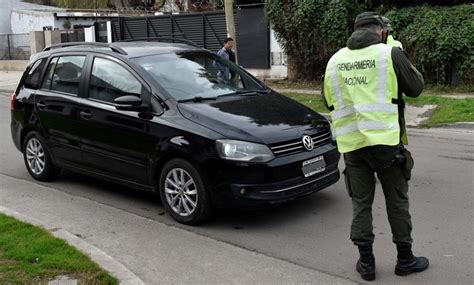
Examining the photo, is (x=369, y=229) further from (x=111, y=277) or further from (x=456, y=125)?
(x=456, y=125)

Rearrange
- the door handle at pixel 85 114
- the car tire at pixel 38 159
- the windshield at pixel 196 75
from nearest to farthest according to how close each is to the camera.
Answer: the windshield at pixel 196 75, the door handle at pixel 85 114, the car tire at pixel 38 159

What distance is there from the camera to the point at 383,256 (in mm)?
4508

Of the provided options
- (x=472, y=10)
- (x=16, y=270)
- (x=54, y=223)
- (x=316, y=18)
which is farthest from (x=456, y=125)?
(x=16, y=270)

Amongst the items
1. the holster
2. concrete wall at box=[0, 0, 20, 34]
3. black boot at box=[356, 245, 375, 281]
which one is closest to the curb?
black boot at box=[356, 245, 375, 281]

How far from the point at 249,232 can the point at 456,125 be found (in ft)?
21.5

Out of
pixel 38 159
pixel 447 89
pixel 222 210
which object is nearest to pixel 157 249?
pixel 222 210

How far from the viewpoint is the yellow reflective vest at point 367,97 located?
3854 mm

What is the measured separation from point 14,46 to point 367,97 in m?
30.1

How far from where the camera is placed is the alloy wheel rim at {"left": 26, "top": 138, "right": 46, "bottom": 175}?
23.3ft

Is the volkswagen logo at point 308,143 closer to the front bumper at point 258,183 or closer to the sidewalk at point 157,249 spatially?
the front bumper at point 258,183

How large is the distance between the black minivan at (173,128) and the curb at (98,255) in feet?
3.27

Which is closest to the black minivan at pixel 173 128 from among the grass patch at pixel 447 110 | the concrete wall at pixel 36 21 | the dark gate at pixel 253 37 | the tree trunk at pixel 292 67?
the grass patch at pixel 447 110

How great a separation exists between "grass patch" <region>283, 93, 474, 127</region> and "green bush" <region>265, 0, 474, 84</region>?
1459mm

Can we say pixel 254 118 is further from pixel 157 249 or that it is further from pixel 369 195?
pixel 369 195
